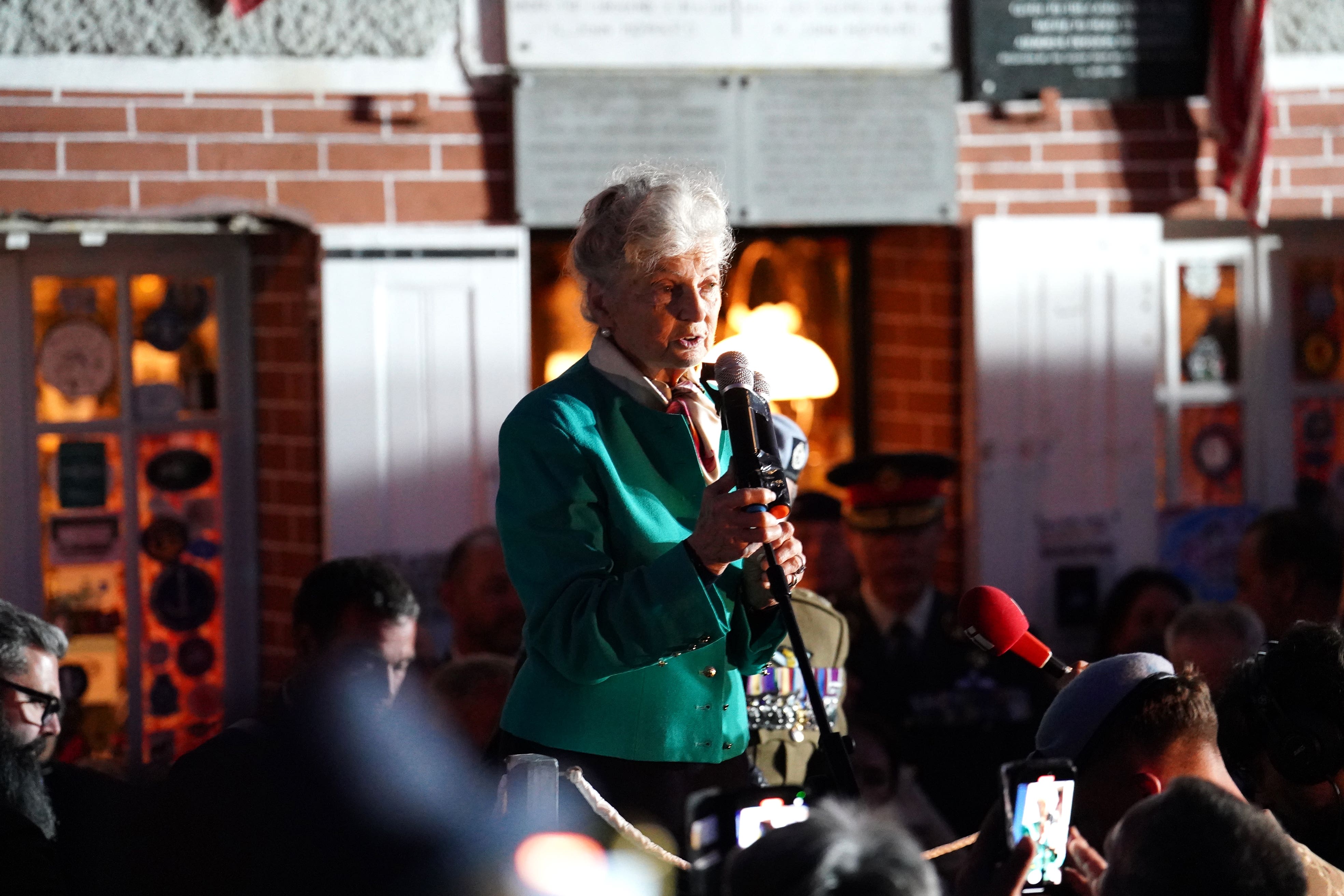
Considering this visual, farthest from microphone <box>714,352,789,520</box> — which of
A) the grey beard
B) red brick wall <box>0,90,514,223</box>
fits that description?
red brick wall <box>0,90,514,223</box>

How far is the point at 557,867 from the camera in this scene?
6.54 feet

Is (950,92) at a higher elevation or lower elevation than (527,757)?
higher

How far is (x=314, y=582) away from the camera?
12.4 feet

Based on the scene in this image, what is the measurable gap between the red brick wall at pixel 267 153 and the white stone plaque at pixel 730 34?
0.91 ft

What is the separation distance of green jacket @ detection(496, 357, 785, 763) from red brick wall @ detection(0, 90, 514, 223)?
3030 mm

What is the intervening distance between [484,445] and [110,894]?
8.03 feet

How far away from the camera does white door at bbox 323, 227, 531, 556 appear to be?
5.15 m

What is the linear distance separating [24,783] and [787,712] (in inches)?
57.6

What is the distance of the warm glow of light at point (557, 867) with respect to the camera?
1979 mm

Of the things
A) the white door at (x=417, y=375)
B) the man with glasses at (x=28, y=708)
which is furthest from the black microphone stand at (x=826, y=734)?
the white door at (x=417, y=375)

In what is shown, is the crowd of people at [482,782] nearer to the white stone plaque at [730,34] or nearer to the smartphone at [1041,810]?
the smartphone at [1041,810]

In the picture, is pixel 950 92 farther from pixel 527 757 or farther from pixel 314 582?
pixel 527 757

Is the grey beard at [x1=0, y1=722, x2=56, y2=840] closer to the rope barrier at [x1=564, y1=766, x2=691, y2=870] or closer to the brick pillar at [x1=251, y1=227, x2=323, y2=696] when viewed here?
the rope barrier at [x1=564, y1=766, x2=691, y2=870]

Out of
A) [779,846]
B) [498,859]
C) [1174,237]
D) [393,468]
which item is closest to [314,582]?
[393,468]
